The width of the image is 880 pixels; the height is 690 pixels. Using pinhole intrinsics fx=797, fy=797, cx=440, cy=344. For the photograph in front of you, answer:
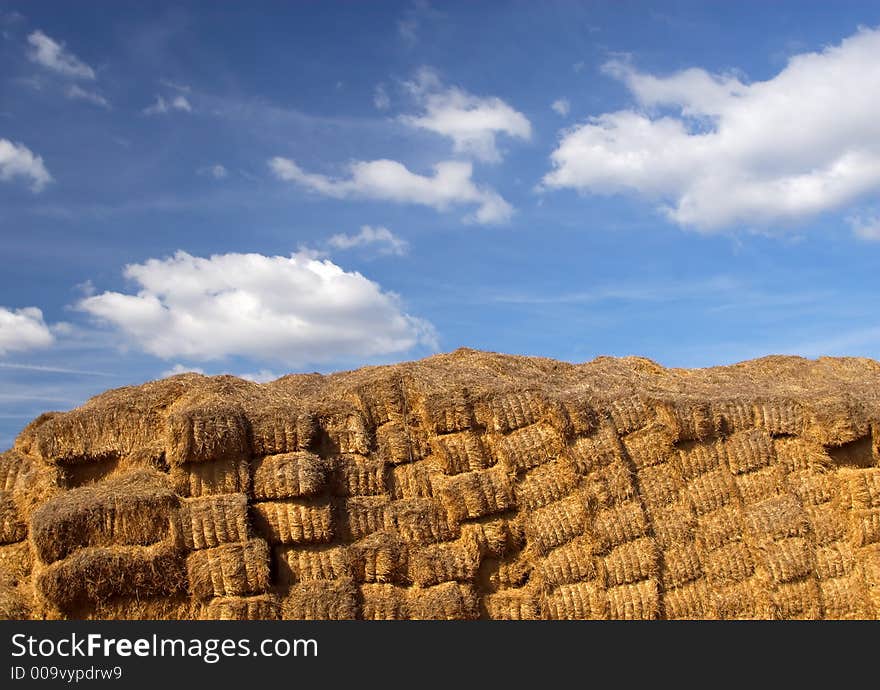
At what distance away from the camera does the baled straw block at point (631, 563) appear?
12453 millimetres

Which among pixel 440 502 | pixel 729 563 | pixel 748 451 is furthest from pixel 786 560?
pixel 440 502

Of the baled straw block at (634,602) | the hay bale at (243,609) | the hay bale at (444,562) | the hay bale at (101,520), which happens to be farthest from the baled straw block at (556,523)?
the hay bale at (101,520)

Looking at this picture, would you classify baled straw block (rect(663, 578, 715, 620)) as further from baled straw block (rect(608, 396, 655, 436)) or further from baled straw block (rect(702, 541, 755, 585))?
baled straw block (rect(608, 396, 655, 436))

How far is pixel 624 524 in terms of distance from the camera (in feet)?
41.8

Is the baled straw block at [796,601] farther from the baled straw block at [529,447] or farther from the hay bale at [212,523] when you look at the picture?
the hay bale at [212,523]

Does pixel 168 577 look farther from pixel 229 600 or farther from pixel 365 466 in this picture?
pixel 365 466

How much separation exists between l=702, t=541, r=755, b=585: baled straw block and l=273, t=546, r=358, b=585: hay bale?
5.89 metres

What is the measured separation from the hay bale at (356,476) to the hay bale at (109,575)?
2497 mm

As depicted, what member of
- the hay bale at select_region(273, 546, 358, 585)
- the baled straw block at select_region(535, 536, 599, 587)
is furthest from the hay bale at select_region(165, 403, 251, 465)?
the baled straw block at select_region(535, 536, 599, 587)

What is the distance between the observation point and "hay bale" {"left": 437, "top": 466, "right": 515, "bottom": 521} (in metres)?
12.3

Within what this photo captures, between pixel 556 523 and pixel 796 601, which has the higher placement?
pixel 556 523

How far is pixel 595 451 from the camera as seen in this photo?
43.1 feet

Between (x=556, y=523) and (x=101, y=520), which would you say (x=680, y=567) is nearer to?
(x=556, y=523)

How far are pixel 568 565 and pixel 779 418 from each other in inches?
205
